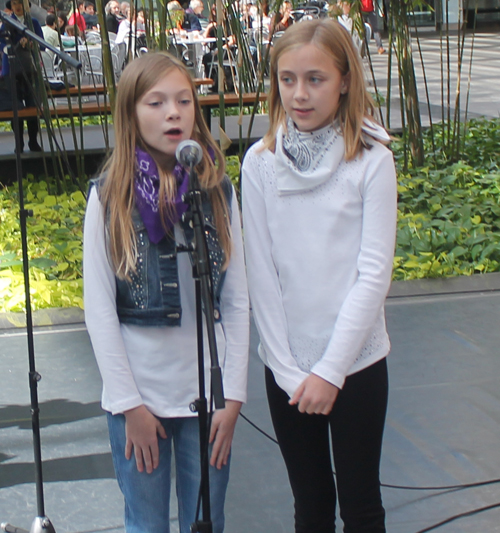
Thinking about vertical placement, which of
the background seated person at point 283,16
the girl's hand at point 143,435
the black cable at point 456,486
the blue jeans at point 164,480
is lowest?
the black cable at point 456,486

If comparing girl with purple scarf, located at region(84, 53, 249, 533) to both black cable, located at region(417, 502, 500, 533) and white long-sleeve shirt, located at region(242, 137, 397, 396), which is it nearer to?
white long-sleeve shirt, located at region(242, 137, 397, 396)

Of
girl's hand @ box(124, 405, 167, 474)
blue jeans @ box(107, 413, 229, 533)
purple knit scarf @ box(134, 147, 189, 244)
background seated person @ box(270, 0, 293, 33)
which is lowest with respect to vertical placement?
blue jeans @ box(107, 413, 229, 533)

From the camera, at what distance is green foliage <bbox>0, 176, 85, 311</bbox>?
445 cm

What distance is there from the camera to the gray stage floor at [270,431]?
2.55 metres

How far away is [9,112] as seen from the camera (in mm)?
6820

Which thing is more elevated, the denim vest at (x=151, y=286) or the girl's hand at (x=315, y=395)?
the denim vest at (x=151, y=286)

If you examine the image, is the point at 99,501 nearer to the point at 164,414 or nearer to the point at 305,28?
the point at 164,414

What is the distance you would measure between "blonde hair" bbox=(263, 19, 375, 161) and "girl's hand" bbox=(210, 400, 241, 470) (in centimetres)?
63

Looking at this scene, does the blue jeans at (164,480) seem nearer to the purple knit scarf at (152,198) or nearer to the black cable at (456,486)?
the purple knit scarf at (152,198)

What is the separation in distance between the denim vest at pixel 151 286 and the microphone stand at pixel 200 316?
5.4 inches

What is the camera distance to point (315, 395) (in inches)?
67.0

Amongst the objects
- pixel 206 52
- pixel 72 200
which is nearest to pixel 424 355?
pixel 72 200

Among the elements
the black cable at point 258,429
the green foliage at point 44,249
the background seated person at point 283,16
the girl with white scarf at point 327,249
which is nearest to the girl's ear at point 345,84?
the girl with white scarf at point 327,249

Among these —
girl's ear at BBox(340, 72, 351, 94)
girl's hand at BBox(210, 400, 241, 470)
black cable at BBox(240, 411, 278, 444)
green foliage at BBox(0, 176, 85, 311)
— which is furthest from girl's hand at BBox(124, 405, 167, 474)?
green foliage at BBox(0, 176, 85, 311)
